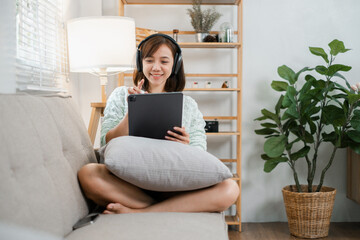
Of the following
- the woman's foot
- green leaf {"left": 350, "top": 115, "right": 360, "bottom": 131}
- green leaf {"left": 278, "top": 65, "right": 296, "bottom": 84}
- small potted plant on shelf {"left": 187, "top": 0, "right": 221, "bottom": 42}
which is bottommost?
the woman's foot

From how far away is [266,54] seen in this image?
131 inches

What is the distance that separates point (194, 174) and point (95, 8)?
7.23 feet

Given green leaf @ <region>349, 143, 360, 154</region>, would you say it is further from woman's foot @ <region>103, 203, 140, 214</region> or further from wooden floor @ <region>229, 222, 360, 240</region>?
woman's foot @ <region>103, 203, 140, 214</region>

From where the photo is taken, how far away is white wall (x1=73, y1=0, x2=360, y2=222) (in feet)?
10.9

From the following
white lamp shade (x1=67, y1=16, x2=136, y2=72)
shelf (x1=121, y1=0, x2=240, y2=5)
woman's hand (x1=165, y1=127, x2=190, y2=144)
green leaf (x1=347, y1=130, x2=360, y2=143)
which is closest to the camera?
woman's hand (x1=165, y1=127, x2=190, y2=144)

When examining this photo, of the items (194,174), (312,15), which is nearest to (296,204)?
(312,15)

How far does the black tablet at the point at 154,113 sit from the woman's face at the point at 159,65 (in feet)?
1.74

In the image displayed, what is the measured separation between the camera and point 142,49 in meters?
2.02

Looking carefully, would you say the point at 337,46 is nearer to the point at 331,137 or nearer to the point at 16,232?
the point at 331,137

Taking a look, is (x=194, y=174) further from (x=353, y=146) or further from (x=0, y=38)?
(x=353, y=146)

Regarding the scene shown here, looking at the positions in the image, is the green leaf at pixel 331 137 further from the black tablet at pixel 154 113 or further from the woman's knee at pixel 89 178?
Answer: the woman's knee at pixel 89 178

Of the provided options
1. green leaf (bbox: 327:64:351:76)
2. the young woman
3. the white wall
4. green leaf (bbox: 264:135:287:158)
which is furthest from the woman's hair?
green leaf (bbox: 327:64:351:76)

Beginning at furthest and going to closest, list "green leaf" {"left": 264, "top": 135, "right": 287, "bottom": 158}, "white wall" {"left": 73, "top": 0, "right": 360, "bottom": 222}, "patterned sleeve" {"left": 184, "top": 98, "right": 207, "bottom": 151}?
"white wall" {"left": 73, "top": 0, "right": 360, "bottom": 222} < "green leaf" {"left": 264, "top": 135, "right": 287, "bottom": 158} < "patterned sleeve" {"left": 184, "top": 98, "right": 207, "bottom": 151}

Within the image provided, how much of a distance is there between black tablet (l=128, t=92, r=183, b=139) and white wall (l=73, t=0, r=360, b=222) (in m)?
1.86
